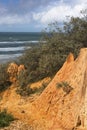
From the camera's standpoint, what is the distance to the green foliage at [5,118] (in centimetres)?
1385

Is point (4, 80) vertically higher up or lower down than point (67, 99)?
lower down

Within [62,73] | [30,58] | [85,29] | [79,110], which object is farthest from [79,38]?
[79,110]

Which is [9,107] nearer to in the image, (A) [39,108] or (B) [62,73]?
(A) [39,108]

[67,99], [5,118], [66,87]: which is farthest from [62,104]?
[5,118]

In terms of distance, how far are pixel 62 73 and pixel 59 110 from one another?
2.01 metres

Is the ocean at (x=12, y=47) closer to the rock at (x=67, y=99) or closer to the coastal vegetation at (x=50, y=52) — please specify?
the coastal vegetation at (x=50, y=52)

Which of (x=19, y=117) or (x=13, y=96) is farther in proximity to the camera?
(x=13, y=96)

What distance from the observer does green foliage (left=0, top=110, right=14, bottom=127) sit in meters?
13.8

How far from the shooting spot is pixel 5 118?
14.3m

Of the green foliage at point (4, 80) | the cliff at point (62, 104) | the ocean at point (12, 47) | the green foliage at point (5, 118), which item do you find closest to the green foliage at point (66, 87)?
the cliff at point (62, 104)

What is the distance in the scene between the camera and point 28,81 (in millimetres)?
19703

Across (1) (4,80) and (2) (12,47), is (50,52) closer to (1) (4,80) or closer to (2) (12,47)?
(1) (4,80)

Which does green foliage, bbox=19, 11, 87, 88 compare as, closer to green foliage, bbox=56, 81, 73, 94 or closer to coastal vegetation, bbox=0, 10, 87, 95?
coastal vegetation, bbox=0, 10, 87, 95

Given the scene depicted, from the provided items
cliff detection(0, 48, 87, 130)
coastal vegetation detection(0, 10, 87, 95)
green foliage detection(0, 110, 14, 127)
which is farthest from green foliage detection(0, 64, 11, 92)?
green foliage detection(0, 110, 14, 127)
